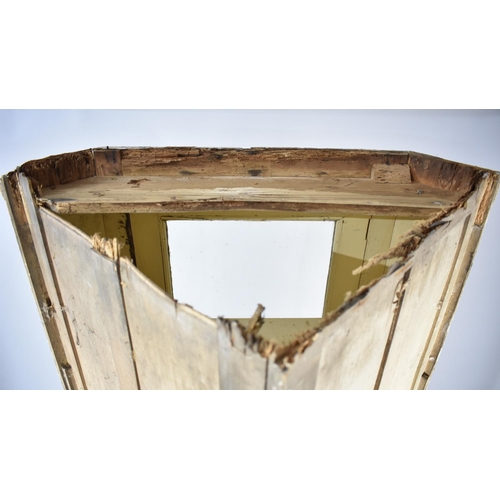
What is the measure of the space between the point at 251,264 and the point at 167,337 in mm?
1324

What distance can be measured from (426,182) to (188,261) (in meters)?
1.34

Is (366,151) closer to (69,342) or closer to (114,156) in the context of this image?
(114,156)

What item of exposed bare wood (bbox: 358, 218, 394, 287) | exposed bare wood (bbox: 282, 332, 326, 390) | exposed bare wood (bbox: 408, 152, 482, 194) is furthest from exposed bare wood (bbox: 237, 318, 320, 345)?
exposed bare wood (bbox: 282, 332, 326, 390)

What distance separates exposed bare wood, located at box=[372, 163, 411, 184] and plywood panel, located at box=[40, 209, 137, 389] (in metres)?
1.15

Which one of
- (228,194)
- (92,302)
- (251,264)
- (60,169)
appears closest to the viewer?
(92,302)

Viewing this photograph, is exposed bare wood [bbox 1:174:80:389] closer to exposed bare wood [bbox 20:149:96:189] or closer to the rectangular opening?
exposed bare wood [bbox 20:149:96:189]

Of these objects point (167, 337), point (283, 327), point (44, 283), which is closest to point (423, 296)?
point (167, 337)

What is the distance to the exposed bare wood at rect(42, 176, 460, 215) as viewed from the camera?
3.59ft

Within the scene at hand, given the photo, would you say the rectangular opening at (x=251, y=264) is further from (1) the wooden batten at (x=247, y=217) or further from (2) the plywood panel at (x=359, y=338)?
(2) the plywood panel at (x=359, y=338)

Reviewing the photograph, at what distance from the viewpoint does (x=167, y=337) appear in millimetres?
822

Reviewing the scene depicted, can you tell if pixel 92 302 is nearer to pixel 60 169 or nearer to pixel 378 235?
pixel 60 169

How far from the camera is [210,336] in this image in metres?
0.69

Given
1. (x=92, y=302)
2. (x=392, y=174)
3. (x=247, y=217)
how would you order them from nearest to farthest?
(x=92, y=302) < (x=392, y=174) < (x=247, y=217)

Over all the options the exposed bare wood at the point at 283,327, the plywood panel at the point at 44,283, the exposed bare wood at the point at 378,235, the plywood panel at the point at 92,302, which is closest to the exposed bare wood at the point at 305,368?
the plywood panel at the point at 92,302
